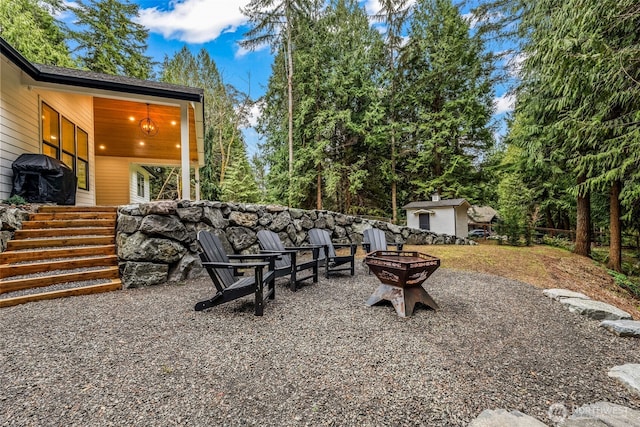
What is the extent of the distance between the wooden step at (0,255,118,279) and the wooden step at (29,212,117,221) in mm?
1005

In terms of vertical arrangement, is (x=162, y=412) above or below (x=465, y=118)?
below

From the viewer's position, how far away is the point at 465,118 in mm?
12023

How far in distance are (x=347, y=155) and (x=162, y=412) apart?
1188cm

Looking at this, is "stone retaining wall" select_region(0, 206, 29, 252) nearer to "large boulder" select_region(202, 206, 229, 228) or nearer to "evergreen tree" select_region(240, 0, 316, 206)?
"large boulder" select_region(202, 206, 229, 228)

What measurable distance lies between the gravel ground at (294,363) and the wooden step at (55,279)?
50 centimetres

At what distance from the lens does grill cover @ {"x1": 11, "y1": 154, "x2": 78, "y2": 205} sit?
4512mm

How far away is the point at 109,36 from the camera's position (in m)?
11.9

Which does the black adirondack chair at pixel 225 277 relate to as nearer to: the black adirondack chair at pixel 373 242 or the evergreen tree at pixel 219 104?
the black adirondack chair at pixel 373 242

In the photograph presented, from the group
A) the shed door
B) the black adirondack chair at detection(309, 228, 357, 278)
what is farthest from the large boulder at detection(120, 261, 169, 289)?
the shed door

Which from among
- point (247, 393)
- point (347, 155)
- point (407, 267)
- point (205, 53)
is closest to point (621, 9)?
point (407, 267)

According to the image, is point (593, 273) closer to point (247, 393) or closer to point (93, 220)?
point (247, 393)

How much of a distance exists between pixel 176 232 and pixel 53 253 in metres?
1.49

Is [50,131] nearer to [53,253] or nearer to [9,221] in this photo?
[9,221]

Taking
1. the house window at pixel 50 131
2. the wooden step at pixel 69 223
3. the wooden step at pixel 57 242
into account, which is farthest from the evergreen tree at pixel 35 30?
the wooden step at pixel 57 242
